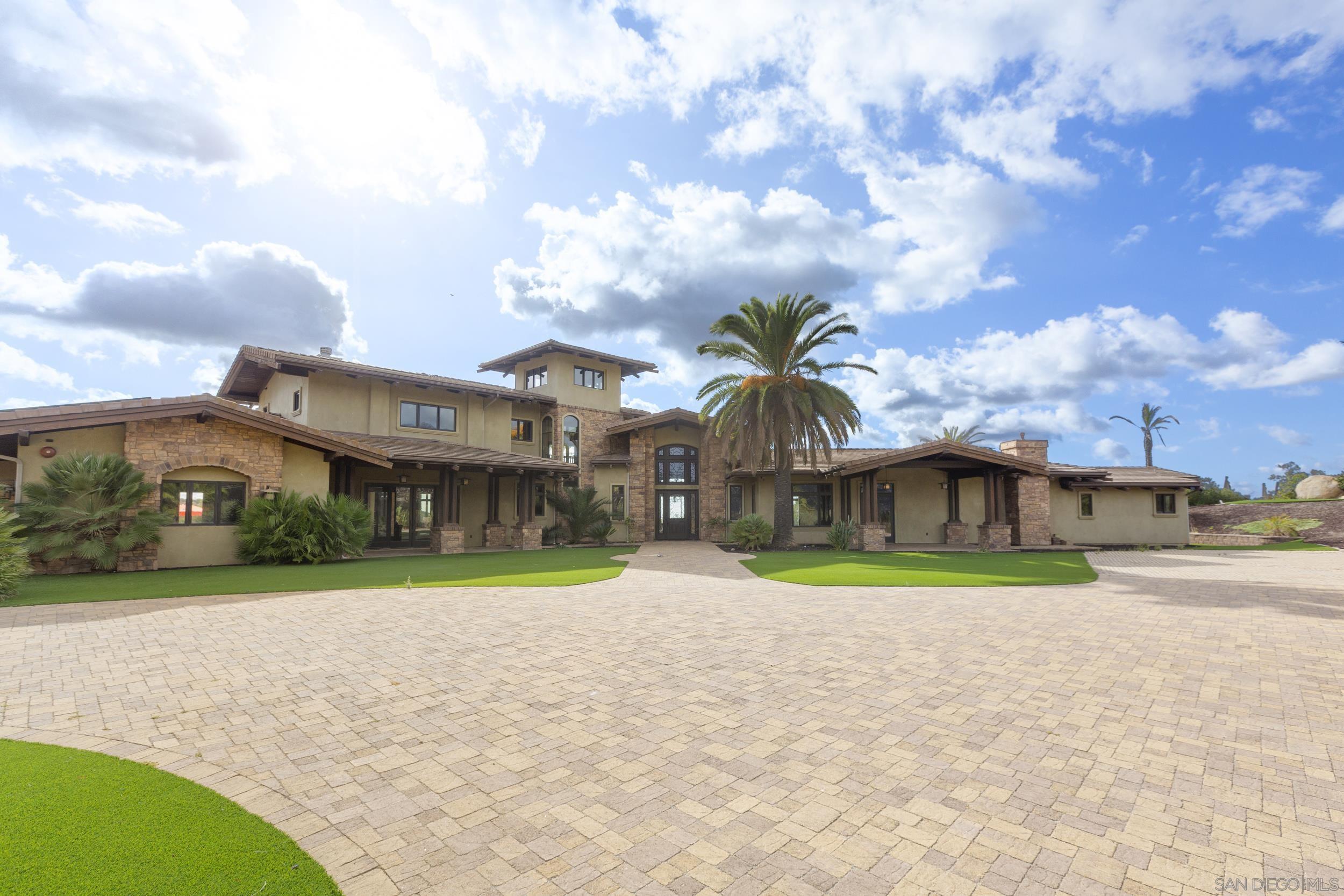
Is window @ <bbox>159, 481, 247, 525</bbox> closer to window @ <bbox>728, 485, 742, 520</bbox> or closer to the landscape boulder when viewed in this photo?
window @ <bbox>728, 485, 742, 520</bbox>

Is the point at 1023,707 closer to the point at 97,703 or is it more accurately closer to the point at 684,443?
the point at 97,703

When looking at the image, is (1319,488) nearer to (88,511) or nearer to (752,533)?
(752,533)

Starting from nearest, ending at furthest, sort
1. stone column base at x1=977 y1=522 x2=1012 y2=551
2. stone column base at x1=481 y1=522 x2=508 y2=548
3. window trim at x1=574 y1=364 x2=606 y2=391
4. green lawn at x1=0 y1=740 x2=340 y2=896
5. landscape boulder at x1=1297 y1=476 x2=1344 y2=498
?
green lawn at x1=0 y1=740 x2=340 y2=896 < stone column base at x1=977 y1=522 x2=1012 y2=551 < stone column base at x1=481 y1=522 x2=508 y2=548 < window trim at x1=574 y1=364 x2=606 y2=391 < landscape boulder at x1=1297 y1=476 x2=1344 y2=498

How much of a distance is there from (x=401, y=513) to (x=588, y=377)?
1006 cm

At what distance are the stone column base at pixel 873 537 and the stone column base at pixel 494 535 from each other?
13.5 meters

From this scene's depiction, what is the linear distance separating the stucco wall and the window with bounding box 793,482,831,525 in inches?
378

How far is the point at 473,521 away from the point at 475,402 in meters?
4.82

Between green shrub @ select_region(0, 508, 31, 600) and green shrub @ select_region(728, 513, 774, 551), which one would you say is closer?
green shrub @ select_region(0, 508, 31, 600)

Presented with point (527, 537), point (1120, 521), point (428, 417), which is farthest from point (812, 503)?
point (428, 417)

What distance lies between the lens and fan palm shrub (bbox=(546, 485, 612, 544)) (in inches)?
978

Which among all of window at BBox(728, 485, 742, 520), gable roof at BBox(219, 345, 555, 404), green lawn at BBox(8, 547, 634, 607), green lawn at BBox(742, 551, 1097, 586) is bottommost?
green lawn at BBox(742, 551, 1097, 586)

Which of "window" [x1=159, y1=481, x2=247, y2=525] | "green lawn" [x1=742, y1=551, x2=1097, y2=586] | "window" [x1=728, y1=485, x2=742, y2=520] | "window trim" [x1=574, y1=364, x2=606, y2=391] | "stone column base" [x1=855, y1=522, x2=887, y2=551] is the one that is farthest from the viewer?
"window trim" [x1=574, y1=364, x2=606, y2=391]

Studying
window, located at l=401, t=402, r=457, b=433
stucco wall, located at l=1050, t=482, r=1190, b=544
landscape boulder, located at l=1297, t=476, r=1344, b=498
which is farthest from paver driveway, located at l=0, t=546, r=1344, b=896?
landscape boulder, located at l=1297, t=476, r=1344, b=498

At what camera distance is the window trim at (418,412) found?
22625mm
